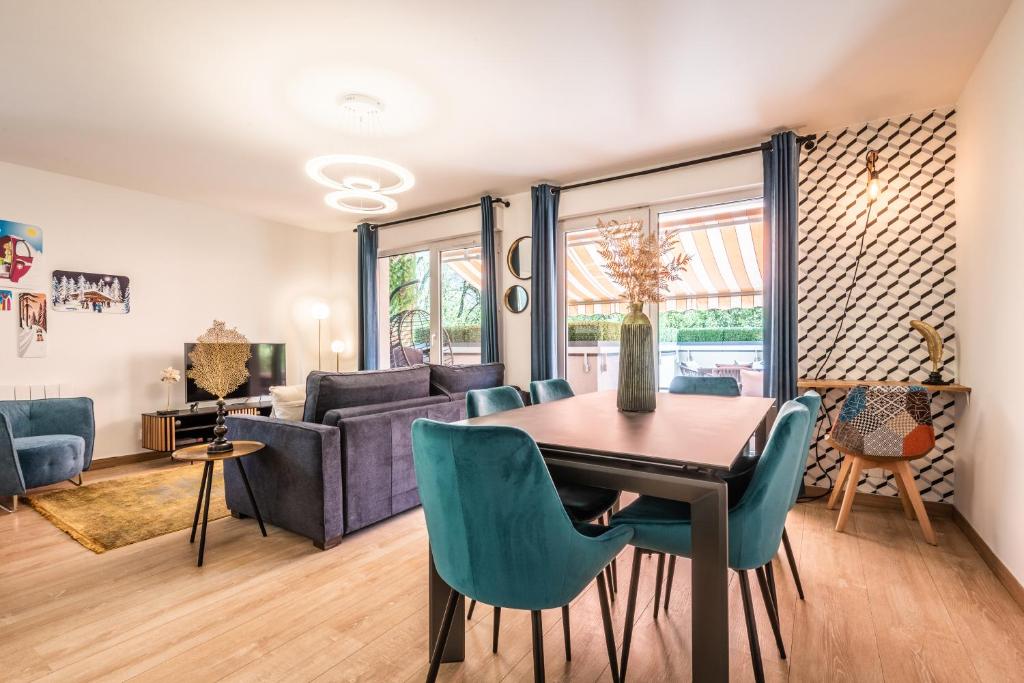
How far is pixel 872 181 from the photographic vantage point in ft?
10.6

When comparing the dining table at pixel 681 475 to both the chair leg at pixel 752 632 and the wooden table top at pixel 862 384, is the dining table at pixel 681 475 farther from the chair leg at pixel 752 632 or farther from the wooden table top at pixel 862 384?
the wooden table top at pixel 862 384

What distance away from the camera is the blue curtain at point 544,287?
462 cm

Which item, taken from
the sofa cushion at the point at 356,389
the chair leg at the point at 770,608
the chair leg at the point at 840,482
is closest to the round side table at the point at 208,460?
the sofa cushion at the point at 356,389

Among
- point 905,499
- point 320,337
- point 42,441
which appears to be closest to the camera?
point 905,499

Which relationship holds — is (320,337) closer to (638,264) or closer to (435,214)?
(435,214)

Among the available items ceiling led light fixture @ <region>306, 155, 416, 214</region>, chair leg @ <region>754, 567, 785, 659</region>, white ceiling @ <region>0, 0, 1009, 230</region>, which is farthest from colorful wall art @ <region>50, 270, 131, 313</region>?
chair leg @ <region>754, 567, 785, 659</region>

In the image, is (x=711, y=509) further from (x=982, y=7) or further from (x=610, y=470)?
(x=982, y=7)

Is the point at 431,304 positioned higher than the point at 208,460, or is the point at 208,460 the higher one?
the point at 431,304

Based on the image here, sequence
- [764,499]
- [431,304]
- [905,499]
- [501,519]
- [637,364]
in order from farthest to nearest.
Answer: [431,304] → [905,499] → [637,364] → [764,499] → [501,519]

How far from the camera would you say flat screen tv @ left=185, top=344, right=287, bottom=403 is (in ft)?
16.9

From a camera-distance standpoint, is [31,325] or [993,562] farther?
[31,325]

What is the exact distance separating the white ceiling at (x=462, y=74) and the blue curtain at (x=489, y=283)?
0.91 meters

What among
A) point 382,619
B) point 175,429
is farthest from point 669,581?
point 175,429

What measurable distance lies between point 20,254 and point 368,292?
10.2 ft
